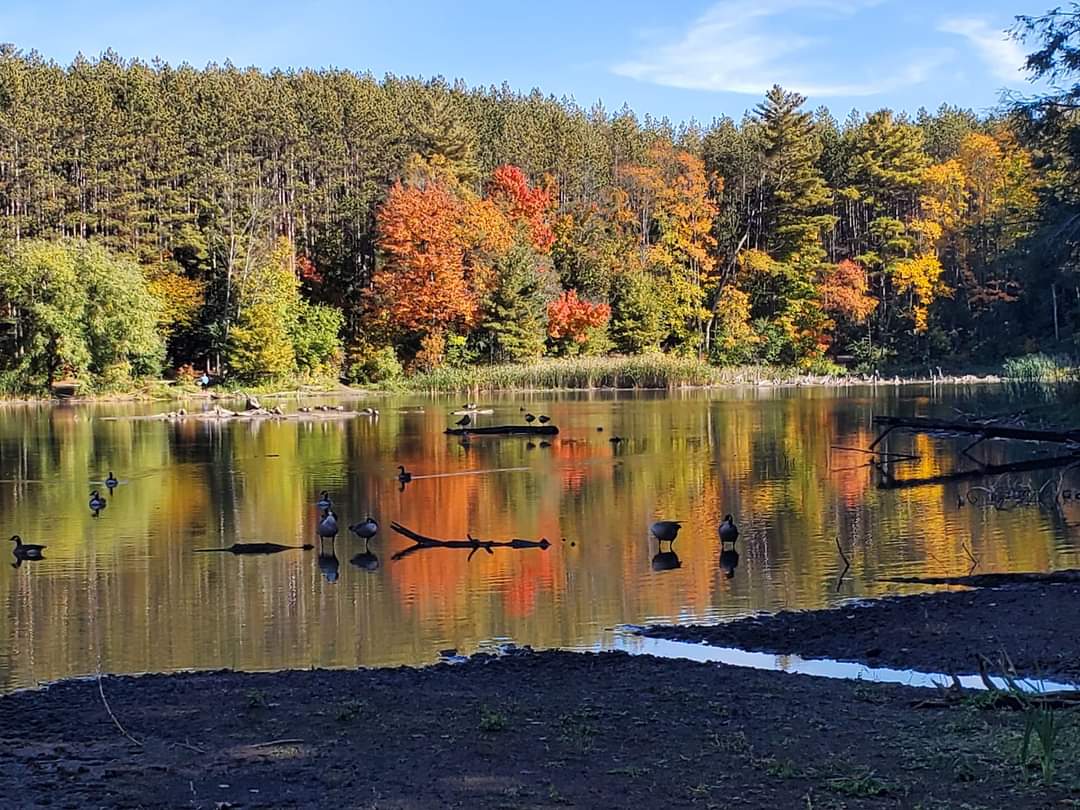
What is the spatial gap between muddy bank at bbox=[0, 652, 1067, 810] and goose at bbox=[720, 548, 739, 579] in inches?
202

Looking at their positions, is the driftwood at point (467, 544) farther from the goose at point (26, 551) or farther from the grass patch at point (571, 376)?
the grass patch at point (571, 376)

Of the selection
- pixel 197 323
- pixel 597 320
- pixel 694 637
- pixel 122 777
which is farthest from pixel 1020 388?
pixel 197 323

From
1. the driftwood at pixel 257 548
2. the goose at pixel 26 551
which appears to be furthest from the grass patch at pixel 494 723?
the goose at pixel 26 551

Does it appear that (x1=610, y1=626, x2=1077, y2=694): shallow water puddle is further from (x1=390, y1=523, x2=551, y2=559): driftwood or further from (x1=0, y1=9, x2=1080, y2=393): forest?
(x1=0, y1=9, x2=1080, y2=393): forest

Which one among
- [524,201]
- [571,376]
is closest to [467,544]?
[571,376]

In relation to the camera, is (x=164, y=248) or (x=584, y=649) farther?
(x=164, y=248)

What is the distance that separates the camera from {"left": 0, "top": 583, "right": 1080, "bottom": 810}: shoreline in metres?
5.66

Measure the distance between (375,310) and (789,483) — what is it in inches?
1767

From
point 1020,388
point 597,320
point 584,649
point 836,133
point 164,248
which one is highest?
point 836,133

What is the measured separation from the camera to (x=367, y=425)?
3816cm

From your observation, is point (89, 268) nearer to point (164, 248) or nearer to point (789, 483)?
point (164, 248)

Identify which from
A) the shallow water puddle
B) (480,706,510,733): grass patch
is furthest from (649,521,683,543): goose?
(480,706,510,733): grass patch

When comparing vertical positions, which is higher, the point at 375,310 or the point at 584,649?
the point at 375,310

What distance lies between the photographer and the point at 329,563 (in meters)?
14.8
